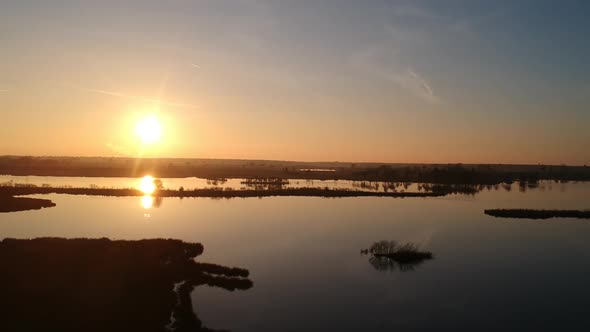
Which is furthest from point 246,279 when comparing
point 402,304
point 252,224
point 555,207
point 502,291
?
point 555,207

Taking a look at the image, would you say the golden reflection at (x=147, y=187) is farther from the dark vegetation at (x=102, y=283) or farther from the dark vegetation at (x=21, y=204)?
the dark vegetation at (x=102, y=283)

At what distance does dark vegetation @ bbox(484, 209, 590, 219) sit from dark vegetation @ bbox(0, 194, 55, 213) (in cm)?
5753

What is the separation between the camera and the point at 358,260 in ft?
108

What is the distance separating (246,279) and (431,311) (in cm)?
1041

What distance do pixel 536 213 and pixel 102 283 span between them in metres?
55.2

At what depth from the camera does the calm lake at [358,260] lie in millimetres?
21438

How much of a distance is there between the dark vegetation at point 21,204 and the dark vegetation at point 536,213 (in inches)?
2265

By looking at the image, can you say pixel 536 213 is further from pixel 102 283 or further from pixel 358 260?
pixel 102 283

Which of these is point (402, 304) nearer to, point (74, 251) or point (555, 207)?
point (74, 251)

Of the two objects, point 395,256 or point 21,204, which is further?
point 21,204

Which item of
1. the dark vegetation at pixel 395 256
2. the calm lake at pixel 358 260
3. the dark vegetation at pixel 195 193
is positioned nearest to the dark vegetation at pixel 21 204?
the calm lake at pixel 358 260

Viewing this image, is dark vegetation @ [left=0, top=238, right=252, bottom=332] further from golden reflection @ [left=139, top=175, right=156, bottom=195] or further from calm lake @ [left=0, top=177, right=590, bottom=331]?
golden reflection @ [left=139, top=175, right=156, bottom=195]

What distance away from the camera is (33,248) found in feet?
98.3

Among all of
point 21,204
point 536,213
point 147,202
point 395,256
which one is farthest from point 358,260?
point 21,204
